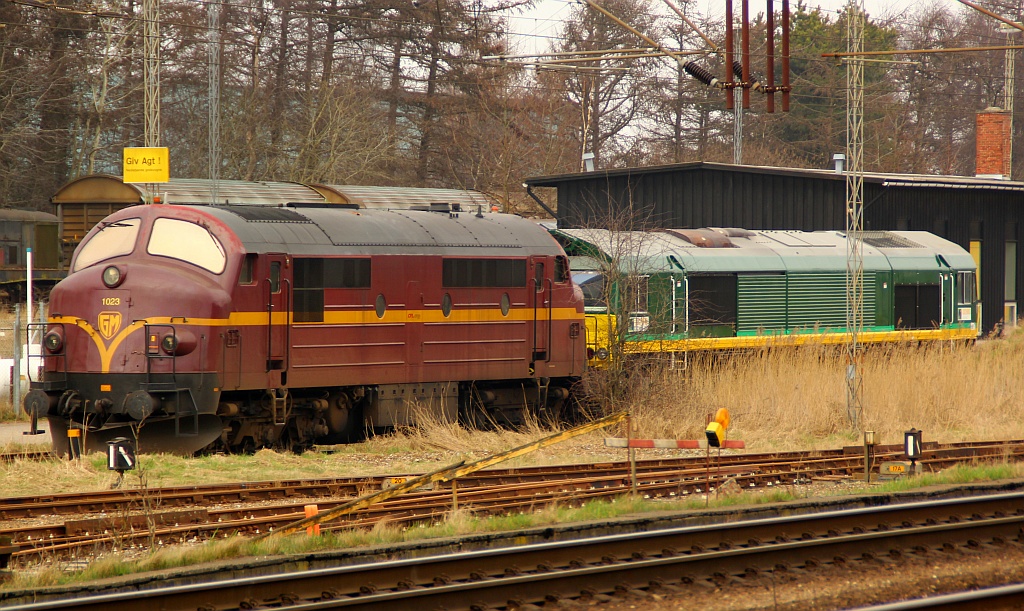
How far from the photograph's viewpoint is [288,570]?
28.5 ft

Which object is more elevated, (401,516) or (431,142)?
(431,142)

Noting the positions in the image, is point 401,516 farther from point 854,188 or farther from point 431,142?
point 431,142

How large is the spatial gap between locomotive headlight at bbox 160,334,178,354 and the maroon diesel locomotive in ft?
0.05

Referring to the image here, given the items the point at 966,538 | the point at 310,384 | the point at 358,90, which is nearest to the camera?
the point at 966,538

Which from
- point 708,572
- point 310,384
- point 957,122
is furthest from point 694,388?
point 957,122

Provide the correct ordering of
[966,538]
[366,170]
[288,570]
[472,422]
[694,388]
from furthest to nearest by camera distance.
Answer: [366,170]
[694,388]
[472,422]
[966,538]
[288,570]

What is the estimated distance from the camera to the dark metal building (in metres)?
32.3

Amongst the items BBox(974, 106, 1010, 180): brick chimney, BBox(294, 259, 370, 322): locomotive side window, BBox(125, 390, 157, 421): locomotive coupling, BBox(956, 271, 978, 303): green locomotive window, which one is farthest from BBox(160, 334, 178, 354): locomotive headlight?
BBox(974, 106, 1010, 180): brick chimney

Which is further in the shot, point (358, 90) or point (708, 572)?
point (358, 90)

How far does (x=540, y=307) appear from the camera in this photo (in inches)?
723

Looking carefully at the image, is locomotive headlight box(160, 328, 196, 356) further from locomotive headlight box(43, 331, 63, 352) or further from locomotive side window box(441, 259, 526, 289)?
locomotive side window box(441, 259, 526, 289)

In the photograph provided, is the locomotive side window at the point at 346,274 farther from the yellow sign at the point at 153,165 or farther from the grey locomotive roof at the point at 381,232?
the yellow sign at the point at 153,165

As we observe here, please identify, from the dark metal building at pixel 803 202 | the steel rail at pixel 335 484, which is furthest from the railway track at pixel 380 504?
the dark metal building at pixel 803 202

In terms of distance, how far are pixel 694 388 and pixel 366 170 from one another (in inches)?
1031
